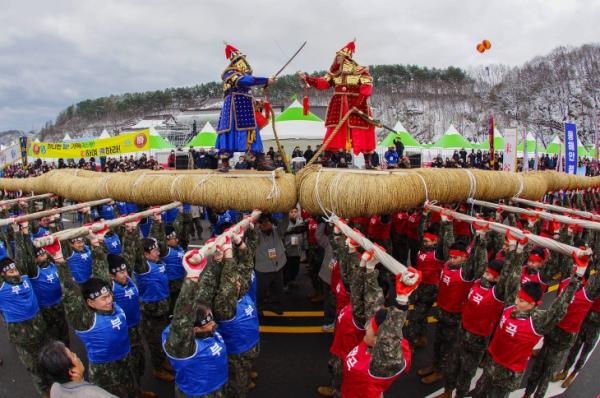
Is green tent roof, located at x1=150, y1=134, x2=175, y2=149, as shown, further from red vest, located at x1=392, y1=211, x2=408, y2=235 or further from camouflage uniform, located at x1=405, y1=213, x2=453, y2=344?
camouflage uniform, located at x1=405, y1=213, x2=453, y2=344

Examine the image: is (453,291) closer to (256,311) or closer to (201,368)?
(256,311)

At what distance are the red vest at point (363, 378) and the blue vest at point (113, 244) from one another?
4.92 metres

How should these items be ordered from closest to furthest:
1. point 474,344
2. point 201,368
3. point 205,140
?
point 201,368
point 474,344
point 205,140

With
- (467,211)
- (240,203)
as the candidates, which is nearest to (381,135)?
(467,211)

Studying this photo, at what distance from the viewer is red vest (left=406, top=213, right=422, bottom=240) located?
7.28 metres

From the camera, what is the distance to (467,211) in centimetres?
693

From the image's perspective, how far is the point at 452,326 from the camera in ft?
14.5

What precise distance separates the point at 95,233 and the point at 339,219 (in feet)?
8.18

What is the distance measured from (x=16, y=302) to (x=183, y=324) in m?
2.69

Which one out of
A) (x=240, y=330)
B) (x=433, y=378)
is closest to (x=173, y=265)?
(x=240, y=330)

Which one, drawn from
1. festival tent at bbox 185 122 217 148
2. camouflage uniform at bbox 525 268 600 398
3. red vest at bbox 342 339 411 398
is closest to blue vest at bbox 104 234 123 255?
red vest at bbox 342 339 411 398

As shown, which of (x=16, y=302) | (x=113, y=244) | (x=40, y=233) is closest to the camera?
(x=16, y=302)

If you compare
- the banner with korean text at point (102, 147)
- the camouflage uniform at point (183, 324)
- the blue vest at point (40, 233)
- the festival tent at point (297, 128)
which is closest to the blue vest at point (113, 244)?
the blue vest at point (40, 233)

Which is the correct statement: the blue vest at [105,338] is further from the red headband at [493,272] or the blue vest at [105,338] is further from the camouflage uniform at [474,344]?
the red headband at [493,272]
